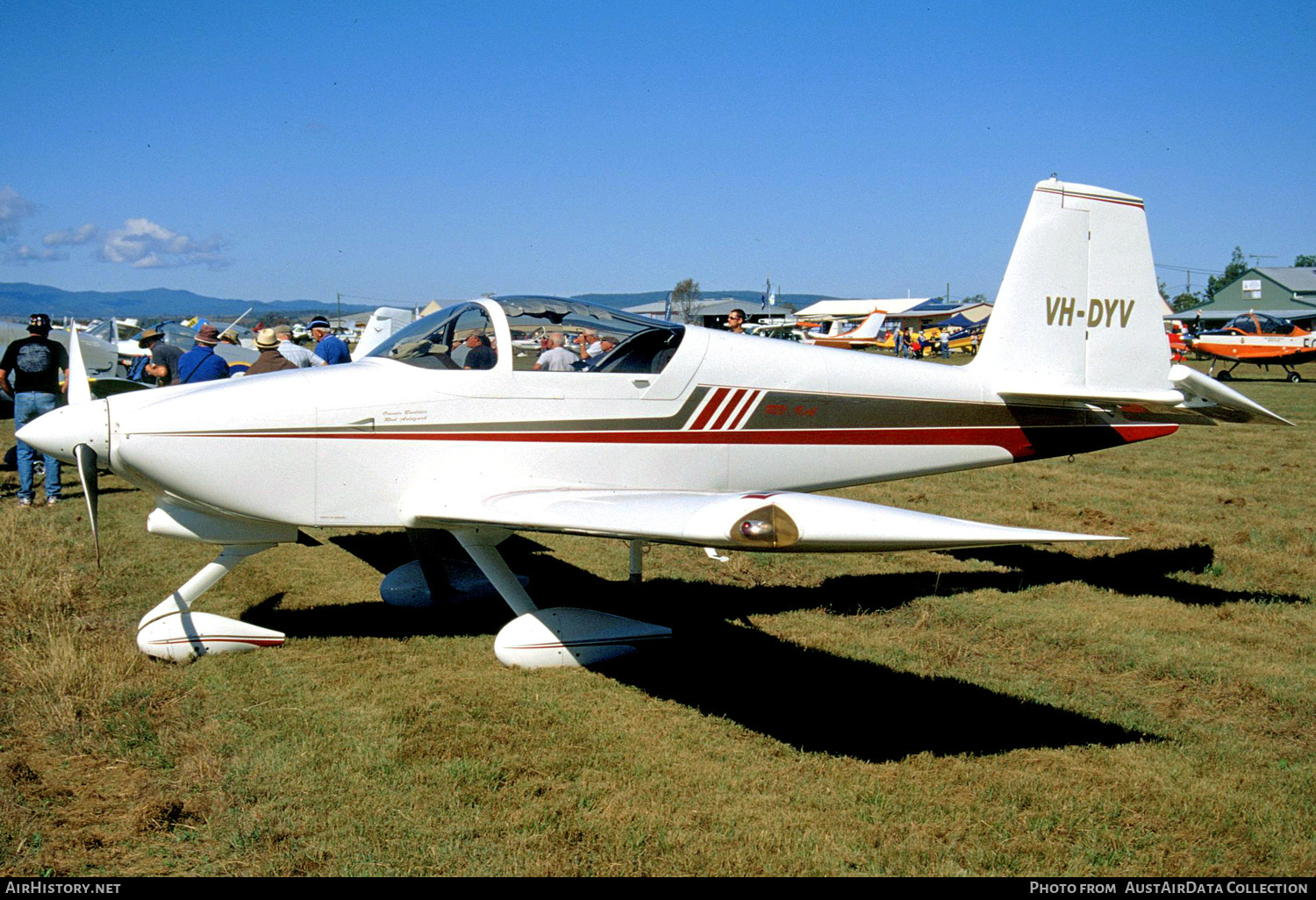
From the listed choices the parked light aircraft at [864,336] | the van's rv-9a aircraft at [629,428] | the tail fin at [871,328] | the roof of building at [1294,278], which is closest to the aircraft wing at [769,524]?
the van's rv-9a aircraft at [629,428]

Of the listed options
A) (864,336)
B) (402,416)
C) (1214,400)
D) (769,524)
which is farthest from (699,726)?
(864,336)

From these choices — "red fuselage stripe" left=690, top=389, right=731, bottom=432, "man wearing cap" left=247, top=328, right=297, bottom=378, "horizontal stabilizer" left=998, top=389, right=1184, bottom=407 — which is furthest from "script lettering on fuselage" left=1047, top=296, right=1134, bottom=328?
"man wearing cap" left=247, top=328, right=297, bottom=378

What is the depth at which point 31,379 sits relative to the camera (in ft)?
29.3

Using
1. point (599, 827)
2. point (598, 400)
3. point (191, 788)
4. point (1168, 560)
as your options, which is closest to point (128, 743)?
point (191, 788)

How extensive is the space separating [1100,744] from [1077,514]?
5.67 meters

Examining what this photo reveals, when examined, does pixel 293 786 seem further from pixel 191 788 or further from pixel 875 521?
pixel 875 521

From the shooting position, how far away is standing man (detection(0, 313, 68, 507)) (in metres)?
8.87

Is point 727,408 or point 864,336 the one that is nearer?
point 727,408

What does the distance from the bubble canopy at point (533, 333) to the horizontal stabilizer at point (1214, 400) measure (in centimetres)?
377

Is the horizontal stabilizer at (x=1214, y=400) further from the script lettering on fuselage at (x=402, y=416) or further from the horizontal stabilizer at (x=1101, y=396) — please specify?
the script lettering on fuselage at (x=402, y=416)

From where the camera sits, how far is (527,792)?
365 cm

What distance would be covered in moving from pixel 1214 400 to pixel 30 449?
10.4 metres

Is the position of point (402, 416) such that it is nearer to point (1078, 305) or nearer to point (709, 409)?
point (709, 409)

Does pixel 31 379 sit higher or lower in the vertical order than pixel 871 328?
lower
